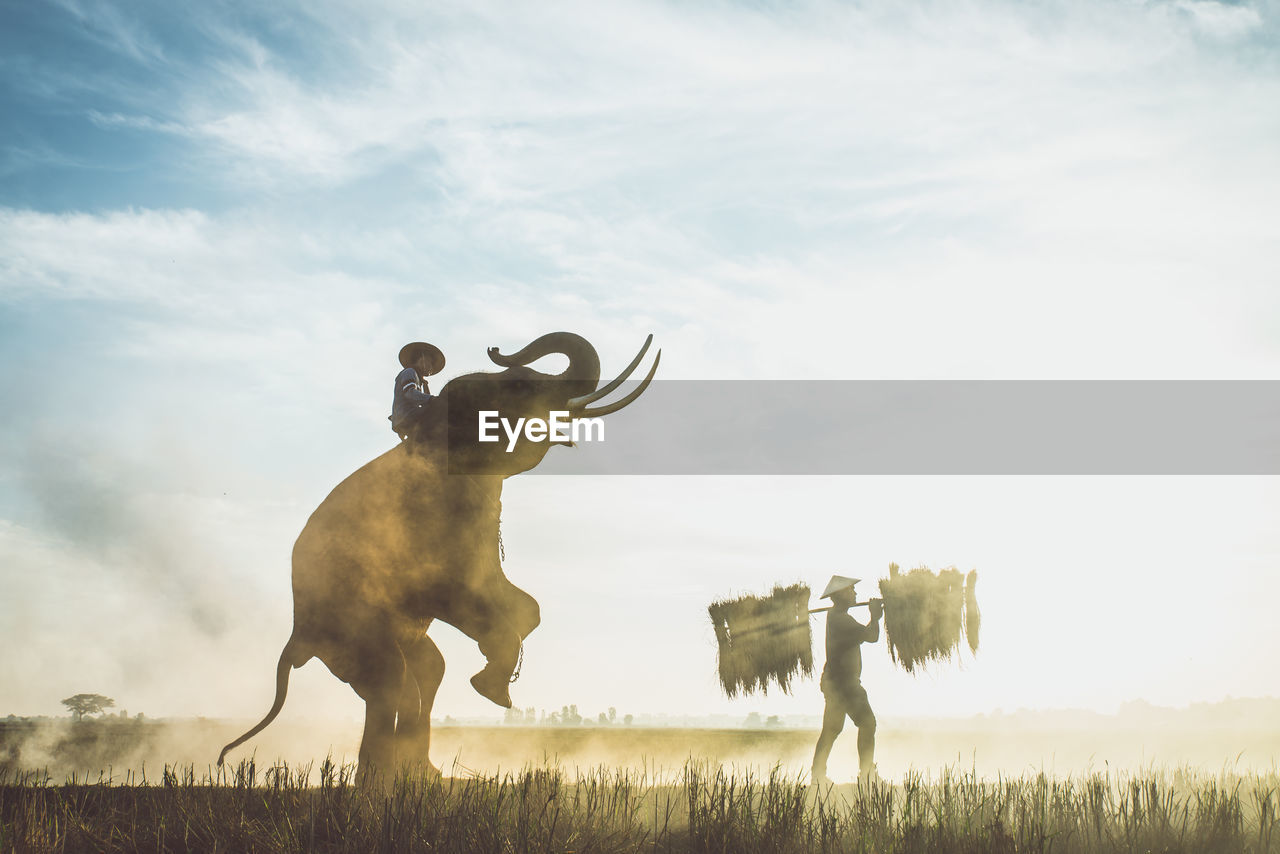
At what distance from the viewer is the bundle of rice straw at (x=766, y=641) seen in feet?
35.9

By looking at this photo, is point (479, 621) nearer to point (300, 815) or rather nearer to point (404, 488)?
point (404, 488)

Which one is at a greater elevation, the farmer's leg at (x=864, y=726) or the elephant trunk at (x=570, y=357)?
the elephant trunk at (x=570, y=357)

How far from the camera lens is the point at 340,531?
7.93 metres

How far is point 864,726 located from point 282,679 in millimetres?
5773

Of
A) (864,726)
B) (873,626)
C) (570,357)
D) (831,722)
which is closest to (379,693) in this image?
(570,357)

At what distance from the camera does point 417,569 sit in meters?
7.78

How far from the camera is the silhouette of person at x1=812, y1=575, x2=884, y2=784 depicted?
955 centimetres

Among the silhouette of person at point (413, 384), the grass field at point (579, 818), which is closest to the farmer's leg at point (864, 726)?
the grass field at point (579, 818)

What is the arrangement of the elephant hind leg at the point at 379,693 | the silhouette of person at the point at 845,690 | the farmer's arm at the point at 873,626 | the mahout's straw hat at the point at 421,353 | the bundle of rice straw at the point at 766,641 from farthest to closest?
the bundle of rice straw at the point at 766,641 → the farmer's arm at the point at 873,626 → the silhouette of person at the point at 845,690 → the mahout's straw hat at the point at 421,353 → the elephant hind leg at the point at 379,693

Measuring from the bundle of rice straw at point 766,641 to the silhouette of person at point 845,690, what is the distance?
2.78 feet

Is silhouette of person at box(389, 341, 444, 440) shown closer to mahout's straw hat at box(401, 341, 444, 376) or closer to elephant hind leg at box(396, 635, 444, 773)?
mahout's straw hat at box(401, 341, 444, 376)

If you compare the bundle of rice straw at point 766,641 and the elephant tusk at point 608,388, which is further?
the bundle of rice straw at point 766,641

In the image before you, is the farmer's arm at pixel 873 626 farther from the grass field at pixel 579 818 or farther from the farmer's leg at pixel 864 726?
the grass field at pixel 579 818

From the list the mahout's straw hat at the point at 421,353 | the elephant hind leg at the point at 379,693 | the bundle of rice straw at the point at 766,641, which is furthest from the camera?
the bundle of rice straw at the point at 766,641
